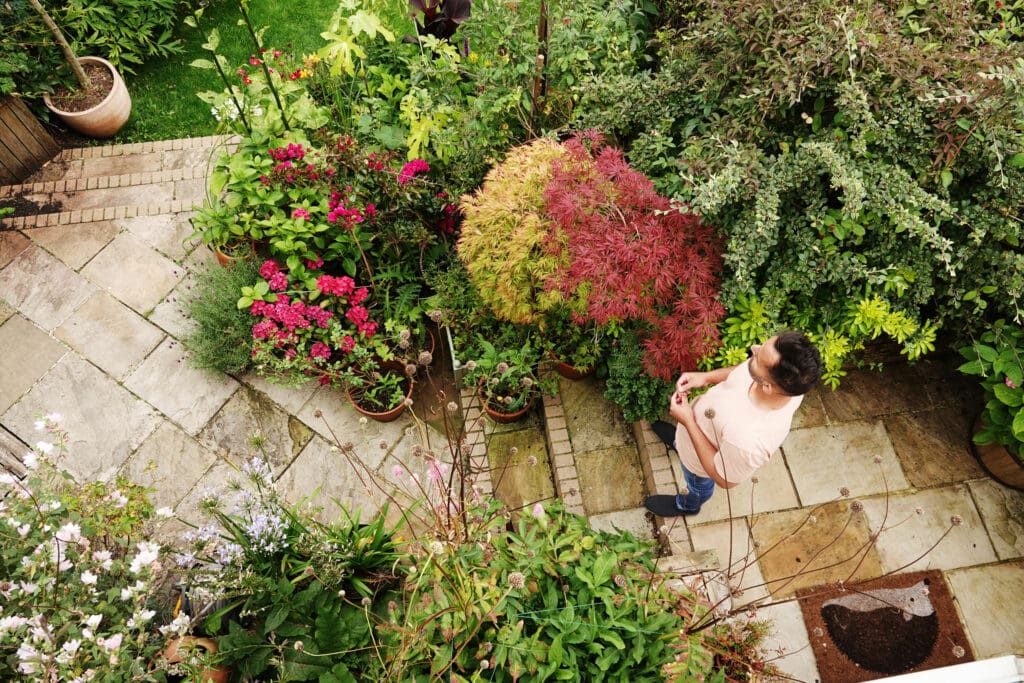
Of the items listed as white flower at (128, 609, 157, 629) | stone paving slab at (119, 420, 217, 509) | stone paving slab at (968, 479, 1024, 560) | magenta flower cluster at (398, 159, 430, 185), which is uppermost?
magenta flower cluster at (398, 159, 430, 185)

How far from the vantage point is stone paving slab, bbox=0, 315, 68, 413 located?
3.98m

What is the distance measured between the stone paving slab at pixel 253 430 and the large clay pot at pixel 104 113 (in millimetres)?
2703

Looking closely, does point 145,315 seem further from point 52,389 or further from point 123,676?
point 123,676

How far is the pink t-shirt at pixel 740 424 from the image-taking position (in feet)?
8.27

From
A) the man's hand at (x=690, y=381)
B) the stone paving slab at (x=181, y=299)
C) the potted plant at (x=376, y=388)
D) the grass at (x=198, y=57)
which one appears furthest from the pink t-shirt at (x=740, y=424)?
the grass at (x=198, y=57)

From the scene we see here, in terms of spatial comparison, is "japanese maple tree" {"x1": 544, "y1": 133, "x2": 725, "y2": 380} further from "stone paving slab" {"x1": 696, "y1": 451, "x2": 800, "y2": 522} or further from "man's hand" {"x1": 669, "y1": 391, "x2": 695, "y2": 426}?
"stone paving slab" {"x1": 696, "y1": 451, "x2": 800, "y2": 522}

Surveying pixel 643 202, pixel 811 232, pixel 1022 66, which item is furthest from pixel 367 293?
pixel 1022 66

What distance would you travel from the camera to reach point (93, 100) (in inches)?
194

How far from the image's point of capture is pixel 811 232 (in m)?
2.97

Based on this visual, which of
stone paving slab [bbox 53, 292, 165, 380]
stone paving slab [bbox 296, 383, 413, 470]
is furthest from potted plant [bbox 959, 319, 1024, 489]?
stone paving slab [bbox 53, 292, 165, 380]

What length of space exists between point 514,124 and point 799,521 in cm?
286

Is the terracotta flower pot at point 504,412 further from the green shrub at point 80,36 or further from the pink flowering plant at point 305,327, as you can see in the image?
the green shrub at point 80,36

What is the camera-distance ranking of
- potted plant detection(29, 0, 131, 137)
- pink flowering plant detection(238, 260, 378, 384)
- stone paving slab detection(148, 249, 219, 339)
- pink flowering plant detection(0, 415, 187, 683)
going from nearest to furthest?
pink flowering plant detection(0, 415, 187, 683)
pink flowering plant detection(238, 260, 378, 384)
stone paving slab detection(148, 249, 219, 339)
potted plant detection(29, 0, 131, 137)

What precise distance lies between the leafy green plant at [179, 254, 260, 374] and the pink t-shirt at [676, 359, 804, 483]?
9.00 feet
